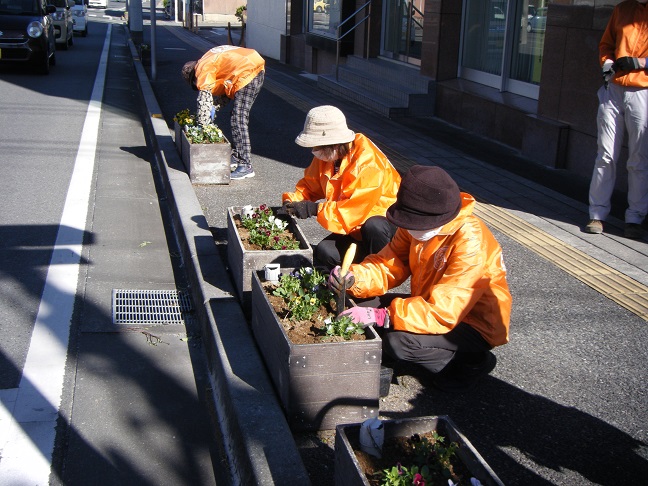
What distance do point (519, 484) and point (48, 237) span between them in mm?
4768

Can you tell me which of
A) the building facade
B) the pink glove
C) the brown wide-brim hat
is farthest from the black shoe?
the building facade

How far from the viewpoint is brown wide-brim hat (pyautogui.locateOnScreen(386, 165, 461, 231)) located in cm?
360

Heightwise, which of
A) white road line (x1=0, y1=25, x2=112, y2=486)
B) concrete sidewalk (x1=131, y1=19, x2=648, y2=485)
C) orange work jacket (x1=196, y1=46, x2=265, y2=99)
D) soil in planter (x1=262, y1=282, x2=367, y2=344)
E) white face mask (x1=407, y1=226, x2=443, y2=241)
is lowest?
white road line (x1=0, y1=25, x2=112, y2=486)

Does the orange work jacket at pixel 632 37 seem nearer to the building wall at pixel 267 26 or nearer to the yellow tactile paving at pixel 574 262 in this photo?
the yellow tactile paving at pixel 574 262

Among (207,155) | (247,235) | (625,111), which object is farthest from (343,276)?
(207,155)

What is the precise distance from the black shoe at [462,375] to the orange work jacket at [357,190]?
1.21 m

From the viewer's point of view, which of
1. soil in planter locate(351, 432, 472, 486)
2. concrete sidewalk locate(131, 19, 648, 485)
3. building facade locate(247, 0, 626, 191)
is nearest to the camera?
soil in planter locate(351, 432, 472, 486)

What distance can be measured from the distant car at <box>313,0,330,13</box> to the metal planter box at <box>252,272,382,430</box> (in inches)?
605

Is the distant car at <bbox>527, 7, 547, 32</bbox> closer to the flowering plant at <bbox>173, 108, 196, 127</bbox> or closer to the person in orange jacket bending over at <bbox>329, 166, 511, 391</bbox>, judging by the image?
the flowering plant at <bbox>173, 108, 196, 127</bbox>

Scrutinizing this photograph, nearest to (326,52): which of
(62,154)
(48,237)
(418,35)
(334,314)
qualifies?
(418,35)

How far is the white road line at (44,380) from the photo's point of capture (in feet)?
11.8

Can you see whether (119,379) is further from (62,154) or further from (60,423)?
(62,154)

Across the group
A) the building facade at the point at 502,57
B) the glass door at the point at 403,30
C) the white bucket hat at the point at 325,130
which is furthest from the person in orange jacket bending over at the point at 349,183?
the glass door at the point at 403,30

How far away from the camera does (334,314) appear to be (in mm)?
3969
